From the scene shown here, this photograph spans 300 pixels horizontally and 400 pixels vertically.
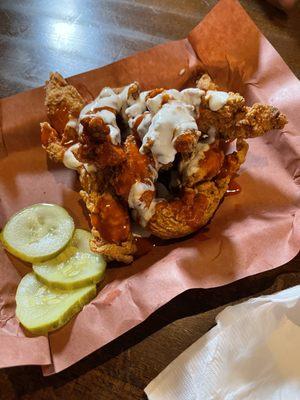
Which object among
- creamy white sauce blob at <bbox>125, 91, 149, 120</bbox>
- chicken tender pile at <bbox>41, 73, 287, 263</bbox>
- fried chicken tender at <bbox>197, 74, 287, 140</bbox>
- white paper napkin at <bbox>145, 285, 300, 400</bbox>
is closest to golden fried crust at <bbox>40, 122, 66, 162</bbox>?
chicken tender pile at <bbox>41, 73, 287, 263</bbox>

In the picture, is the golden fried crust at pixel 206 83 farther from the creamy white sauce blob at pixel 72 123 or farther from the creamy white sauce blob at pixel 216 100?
the creamy white sauce blob at pixel 72 123

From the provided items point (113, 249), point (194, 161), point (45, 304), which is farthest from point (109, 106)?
point (45, 304)

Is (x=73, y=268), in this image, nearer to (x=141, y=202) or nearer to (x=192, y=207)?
(x=141, y=202)

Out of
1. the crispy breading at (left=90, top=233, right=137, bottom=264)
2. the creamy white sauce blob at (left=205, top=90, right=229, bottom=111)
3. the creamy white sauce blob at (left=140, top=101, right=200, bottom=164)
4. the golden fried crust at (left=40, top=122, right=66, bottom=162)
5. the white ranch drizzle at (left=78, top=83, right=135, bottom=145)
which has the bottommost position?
the crispy breading at (left=90, top=233, right=137, bottom=264)

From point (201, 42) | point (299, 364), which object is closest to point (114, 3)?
point (201, 42)

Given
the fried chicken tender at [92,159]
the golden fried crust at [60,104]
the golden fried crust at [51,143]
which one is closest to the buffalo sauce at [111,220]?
the fried chicken tender at [92,159]

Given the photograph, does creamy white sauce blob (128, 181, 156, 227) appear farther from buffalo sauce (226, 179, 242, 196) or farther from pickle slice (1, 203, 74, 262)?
buffalo sauce (226, 179, 242, 196)

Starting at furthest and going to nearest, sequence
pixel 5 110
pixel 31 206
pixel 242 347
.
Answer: pixel 5 110 → pixel 31 206 → pixel 242 347

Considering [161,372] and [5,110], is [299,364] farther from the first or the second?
[5,110]
